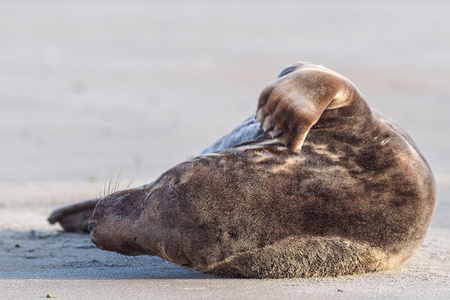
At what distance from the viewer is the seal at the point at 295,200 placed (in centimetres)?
394

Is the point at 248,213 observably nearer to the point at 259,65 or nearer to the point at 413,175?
the point at 413,175

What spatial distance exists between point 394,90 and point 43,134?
7.87m

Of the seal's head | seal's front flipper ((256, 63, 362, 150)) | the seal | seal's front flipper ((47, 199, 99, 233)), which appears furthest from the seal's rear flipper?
seal's front flipper ((47, 199, 99, 233))

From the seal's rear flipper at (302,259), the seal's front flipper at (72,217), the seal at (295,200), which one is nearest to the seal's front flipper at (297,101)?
the seal at (295,200)

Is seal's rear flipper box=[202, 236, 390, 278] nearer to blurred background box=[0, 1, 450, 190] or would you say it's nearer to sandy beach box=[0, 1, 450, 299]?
sandy beach box=[0, 1, 450, 299]

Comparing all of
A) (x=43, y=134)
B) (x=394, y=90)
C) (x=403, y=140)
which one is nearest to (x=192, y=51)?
(x=394, y=90)

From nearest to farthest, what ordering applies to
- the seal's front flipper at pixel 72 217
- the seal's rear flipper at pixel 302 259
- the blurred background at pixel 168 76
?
the seal's rear flipper at pixel 302 259
the seal's front flipper at pixel 72 217
the blurred background at pixel 168 76

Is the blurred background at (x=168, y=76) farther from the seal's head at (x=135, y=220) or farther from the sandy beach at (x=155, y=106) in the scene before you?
the seal's head at (x=135, y=220)

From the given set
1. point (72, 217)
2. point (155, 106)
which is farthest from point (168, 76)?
point (72, 217)

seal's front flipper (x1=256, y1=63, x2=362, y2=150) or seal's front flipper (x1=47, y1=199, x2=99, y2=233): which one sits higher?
seal's front flipper (x1=256, y1=63, x2=362, y2=150)

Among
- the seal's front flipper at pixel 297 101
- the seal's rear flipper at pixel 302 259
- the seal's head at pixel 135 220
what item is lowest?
the seal's rear flipper at pixel 302 259

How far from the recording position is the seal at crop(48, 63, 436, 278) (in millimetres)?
3939

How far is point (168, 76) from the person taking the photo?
1859 cm

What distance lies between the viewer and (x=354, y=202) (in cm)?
400
